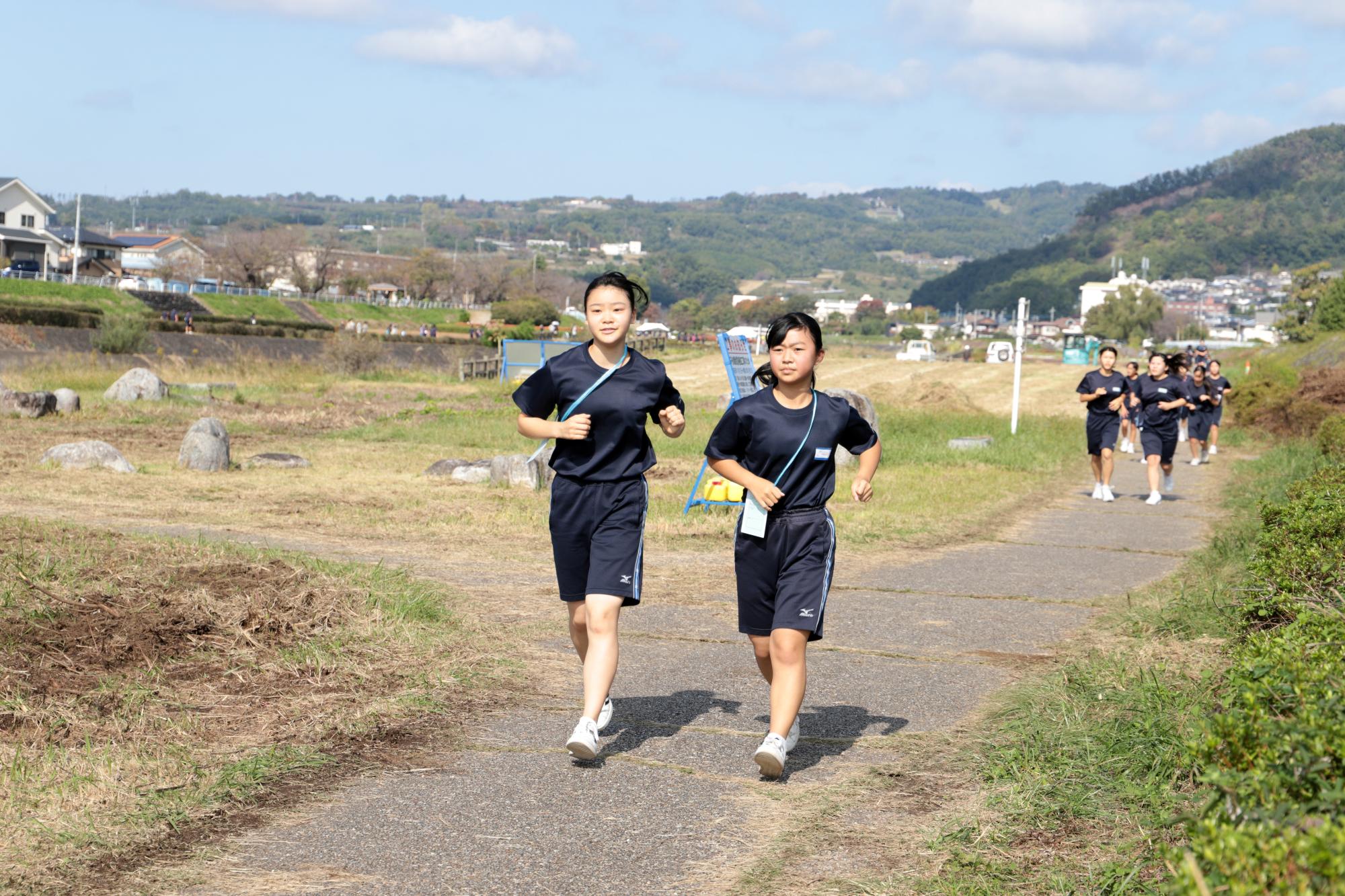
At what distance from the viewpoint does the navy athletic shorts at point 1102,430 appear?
1639cm

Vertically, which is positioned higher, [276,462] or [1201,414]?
[1201,414]

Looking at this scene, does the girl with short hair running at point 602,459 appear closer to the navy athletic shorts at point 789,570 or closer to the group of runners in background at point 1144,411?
the navy athletic shorts at point 789,570

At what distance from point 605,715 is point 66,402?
20.7 m

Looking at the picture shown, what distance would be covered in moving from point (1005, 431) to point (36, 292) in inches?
1971

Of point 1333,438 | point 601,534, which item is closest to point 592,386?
point 601,534

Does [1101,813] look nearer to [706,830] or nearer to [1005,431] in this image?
[706,830]

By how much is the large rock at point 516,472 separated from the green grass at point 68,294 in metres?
45.9

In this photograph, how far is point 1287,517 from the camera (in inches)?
307

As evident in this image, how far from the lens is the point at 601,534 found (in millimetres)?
5625

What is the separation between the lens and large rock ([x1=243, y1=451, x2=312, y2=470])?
57.3 feet

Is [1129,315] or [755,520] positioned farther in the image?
[1129,315]

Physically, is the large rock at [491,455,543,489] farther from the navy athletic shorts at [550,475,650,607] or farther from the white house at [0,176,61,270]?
the white house at [0,176,61,270]

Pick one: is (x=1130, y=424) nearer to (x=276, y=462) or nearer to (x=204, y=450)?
(x=276, y=462)

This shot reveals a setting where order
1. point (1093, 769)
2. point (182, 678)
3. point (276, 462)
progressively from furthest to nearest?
point (276, 462)
point (182, 678)
point (1093, 769)
